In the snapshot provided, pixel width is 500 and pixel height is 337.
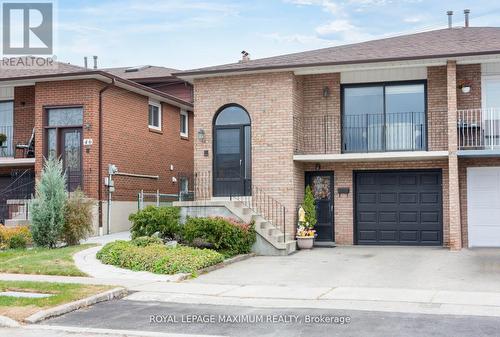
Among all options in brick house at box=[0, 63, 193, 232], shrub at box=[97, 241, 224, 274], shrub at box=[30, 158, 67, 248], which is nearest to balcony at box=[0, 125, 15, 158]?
brick house at box=[0, 63, 193, 232]

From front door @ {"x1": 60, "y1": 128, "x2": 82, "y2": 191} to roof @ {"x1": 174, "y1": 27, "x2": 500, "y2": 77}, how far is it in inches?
170

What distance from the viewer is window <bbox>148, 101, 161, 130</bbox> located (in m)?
25.0

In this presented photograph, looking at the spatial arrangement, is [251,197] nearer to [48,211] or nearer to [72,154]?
[48,211]

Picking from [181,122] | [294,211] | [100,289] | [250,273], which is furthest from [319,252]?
[181,122]

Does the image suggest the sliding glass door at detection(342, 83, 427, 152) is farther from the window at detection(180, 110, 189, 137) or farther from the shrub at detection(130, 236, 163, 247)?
the window at detection(180, 110, 189, 137)

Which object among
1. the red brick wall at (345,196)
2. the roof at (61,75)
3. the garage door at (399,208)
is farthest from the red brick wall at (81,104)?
the garage door at (399,208)

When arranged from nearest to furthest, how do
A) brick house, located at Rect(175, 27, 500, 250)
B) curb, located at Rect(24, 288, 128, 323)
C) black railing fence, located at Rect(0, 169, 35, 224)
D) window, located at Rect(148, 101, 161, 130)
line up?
1. curb, located at Rect(24, 288, 128, 323)
2. brick house, located at Rect(175, 27, 500, 250)
3. black railing fence, located at Rect(0, 169, 35, 224)
4. window, located at Rect(148, 101, 161, 130)

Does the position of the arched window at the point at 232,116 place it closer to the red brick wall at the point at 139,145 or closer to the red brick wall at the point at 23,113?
the red brick wall at the point at 139,145

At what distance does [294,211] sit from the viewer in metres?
19.3

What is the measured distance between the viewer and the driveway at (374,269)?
13.1m

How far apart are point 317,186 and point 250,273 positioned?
6704 mm

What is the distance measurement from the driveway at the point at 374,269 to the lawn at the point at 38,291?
2678 millimetres

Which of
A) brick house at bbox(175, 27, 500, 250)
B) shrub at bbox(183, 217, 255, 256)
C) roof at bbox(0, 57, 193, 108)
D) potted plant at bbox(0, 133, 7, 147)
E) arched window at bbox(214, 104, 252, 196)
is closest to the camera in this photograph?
shrub at bbox(183, 217, 255, 256)

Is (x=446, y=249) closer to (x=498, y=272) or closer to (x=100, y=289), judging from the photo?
(x=498, y=272)
